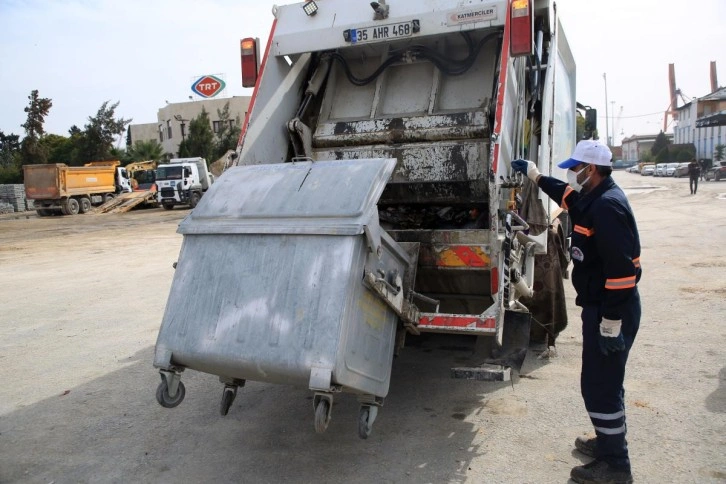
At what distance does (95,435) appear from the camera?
3.77 meters

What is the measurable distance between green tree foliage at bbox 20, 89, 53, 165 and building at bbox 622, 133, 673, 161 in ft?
229

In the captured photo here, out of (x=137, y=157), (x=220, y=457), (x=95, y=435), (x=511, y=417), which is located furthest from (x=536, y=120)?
(x=137, y=157)

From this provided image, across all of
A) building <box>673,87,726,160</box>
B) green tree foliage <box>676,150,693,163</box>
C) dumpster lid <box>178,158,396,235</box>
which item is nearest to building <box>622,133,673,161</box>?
building <box>673,87,726,160</box>

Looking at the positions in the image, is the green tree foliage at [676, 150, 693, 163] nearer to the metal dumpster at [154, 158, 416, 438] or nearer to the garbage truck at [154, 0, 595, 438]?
the garbage truck at [154, 0, 595, 438]

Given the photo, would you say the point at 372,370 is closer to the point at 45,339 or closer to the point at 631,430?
the point at 631,430

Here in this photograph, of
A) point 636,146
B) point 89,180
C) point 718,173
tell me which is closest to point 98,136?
point 89,180

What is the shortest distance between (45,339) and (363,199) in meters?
4.44

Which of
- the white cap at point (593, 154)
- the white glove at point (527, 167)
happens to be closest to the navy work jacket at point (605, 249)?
the white cap at point (593, 154)

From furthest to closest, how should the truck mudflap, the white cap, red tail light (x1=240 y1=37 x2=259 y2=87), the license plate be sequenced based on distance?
red tail light (x1=240 y1=37 x2=259 y2=87) < the license plate < the truck mudflap < the white cap

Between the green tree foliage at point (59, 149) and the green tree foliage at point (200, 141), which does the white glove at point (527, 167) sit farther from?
the green tree foliage at point (59, 149)

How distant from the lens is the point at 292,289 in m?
2.87

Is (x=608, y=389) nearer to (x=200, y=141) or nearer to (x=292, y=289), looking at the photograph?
→ (x=292, y=289)

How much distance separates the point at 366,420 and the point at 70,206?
1052 inches

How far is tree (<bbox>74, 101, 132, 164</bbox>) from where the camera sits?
3925cm
